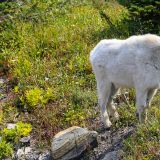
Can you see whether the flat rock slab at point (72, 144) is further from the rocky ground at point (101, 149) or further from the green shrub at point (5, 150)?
the green shrub at point (5, 150)

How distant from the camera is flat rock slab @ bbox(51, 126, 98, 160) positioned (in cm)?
919

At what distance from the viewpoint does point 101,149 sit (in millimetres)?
9344

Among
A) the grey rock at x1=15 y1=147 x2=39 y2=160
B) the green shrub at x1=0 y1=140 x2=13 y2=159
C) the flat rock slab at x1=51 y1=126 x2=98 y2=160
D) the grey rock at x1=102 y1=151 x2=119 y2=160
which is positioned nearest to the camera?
Result: the grey rock at x1=102 y1=151 x2=119 y2=160

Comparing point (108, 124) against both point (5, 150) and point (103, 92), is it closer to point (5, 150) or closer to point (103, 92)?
point (103, 92)

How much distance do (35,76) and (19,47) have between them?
210 cm

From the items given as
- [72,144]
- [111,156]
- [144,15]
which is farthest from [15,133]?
[144,15]

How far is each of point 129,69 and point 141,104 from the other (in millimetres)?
658

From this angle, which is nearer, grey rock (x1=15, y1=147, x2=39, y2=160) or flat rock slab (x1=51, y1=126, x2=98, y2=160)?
flat rock slab (x1=51, y1=126, x2=98, y2=160)

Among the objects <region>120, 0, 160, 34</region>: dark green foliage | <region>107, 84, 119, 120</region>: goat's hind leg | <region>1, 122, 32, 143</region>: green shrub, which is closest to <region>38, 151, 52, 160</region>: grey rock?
<region>1, 122, 32, 143</region>: green shrub

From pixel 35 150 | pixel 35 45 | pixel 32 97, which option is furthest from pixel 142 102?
pixel 35 45

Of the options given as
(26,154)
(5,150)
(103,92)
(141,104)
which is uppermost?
(141,104)

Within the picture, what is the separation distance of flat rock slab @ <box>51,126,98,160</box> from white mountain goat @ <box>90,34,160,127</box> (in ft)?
2.44

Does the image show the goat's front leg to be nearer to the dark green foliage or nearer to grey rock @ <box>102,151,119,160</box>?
grey rock @ <box>102,151,119,160</box>

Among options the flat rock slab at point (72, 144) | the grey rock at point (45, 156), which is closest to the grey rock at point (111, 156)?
the flat rock slab at point (72, 144)
